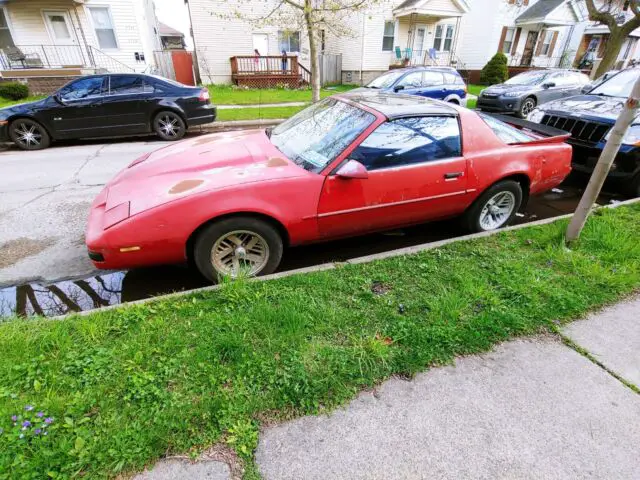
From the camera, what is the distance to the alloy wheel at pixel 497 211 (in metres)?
4.02

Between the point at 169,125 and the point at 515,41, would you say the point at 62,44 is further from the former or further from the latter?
the point at 515,41

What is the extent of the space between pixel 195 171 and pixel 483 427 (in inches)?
109

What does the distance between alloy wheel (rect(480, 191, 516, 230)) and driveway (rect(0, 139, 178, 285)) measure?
4.08 m

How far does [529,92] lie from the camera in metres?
11.4

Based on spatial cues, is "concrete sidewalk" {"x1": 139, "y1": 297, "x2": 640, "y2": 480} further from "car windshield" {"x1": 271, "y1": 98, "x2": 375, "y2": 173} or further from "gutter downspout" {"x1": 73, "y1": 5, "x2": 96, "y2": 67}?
"gutter downspout" {"x1": 73, "y1": 5, "x2": 96, "y2": 67}

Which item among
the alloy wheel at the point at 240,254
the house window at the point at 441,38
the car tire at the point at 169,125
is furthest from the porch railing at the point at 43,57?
the house window at the point at 441,38

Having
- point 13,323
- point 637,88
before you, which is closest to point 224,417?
point 13,323

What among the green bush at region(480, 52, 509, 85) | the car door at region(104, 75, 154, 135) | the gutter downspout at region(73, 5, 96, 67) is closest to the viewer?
the car door at region(104, 75, 154, 135)

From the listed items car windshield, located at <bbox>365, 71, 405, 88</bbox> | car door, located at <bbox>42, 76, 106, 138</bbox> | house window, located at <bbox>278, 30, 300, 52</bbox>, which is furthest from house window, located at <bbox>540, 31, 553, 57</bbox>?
car door, located at <bbox>42, 76, 106, 138</bbox>

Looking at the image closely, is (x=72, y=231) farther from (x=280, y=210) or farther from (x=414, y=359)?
(x=414, y=359)

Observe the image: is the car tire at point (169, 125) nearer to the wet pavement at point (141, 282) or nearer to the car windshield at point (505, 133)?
the wet pavement at point (141, 282)

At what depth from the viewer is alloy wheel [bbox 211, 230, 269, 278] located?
9.91 feet

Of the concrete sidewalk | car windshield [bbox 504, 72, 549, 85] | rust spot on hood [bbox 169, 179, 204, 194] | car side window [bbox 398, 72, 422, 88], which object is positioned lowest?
the concrete sidewalk

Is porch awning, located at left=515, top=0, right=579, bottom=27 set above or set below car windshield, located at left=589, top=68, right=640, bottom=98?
above
